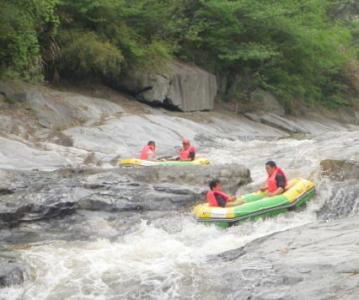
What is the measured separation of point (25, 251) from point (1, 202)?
1977 mm

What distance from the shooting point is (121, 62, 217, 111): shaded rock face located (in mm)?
23469

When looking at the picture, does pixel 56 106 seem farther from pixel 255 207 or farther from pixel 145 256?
pixel 145 256

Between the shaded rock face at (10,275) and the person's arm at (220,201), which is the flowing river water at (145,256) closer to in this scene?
the shaded rock face at (10,275)

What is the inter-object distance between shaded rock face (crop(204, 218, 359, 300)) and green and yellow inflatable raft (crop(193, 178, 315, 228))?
6.12 feet

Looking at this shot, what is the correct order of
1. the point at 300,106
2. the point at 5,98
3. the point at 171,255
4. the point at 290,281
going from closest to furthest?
A: the point at 290,281
the point at 171,255
the point at 5,98
the point at 300,106

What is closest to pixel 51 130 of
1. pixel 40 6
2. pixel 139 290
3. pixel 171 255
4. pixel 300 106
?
pixel 40 6

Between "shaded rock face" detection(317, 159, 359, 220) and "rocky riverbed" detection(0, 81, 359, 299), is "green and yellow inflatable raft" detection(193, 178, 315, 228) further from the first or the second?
"shaded rock face" detection(317, 159, 359, 220)

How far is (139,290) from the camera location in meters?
7.57

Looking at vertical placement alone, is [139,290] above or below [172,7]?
below

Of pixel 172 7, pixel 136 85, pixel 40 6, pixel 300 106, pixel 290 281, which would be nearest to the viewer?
pixel 290 281

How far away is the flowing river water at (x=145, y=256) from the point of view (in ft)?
25.1

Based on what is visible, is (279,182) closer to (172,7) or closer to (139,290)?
(139,290)

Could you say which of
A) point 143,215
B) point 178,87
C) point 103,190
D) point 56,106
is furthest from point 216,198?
point 178,87

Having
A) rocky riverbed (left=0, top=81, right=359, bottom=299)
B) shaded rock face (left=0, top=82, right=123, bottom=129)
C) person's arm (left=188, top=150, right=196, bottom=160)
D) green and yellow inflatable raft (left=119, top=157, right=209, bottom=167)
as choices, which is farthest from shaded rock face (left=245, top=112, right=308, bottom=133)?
green and yellow inflatable raft (left=119, top=157, right=209, bottom=167)
